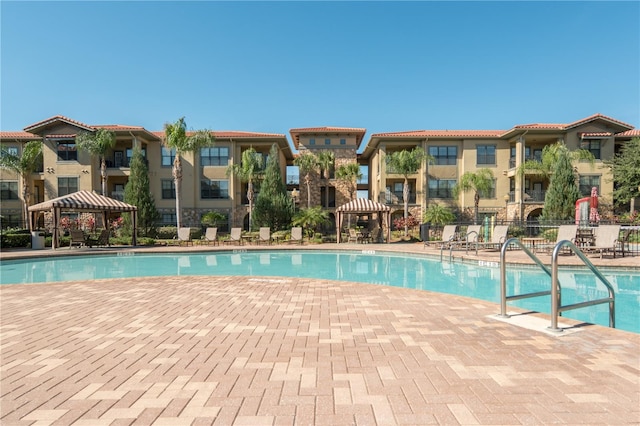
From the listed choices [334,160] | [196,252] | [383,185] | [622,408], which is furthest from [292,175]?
[622,408]

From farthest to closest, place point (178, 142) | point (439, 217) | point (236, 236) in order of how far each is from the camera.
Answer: point (439, 217) → point (178, 142) → point (236, 236)

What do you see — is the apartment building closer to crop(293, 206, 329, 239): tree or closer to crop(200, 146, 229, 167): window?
crop(200, 146, 229, 167): window

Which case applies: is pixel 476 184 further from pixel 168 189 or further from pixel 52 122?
pixel 52 122

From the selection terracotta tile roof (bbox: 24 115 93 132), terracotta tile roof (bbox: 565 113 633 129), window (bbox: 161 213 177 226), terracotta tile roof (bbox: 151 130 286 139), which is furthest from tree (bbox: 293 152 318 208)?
terracotta tile roof (bbox: 565 113 633 129)

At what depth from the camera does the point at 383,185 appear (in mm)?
29859

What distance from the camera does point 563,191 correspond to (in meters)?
24.9

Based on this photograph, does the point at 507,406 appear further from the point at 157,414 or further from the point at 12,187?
the point at 12,187

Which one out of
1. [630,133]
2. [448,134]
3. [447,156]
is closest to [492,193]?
[447,156]

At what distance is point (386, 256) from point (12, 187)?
33722 mm

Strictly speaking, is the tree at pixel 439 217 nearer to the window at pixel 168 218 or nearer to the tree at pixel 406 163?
the tree at pixel 406 163

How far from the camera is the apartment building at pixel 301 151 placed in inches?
1113

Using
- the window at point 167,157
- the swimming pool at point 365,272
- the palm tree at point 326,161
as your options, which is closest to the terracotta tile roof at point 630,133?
the palm tree at point 326,161

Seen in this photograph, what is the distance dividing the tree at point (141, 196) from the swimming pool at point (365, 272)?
30.0ft

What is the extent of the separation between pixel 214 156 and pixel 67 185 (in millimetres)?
12274
